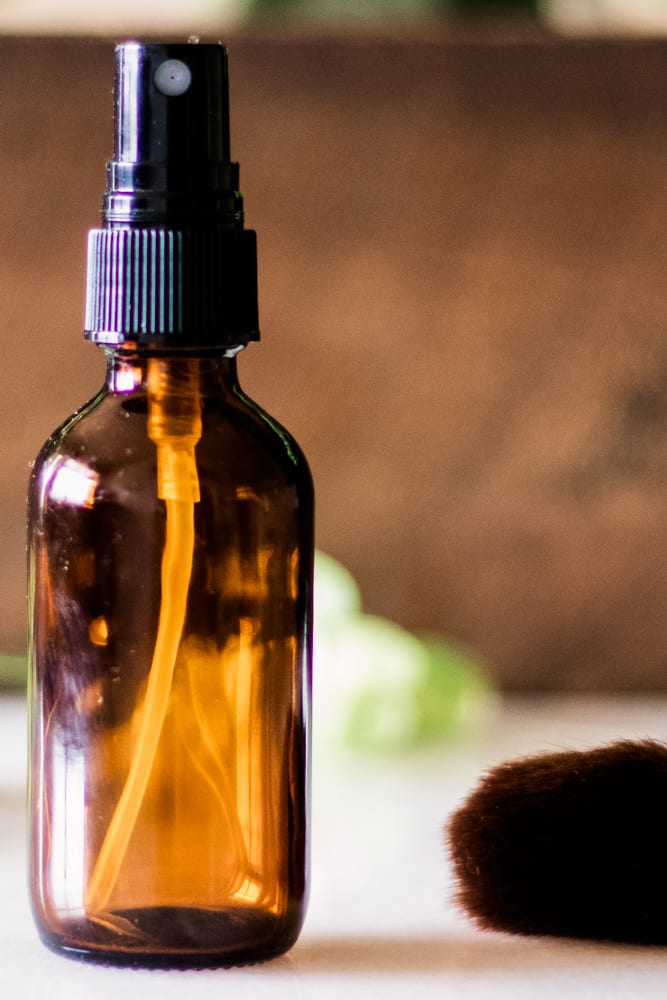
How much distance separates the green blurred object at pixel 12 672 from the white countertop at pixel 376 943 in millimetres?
182

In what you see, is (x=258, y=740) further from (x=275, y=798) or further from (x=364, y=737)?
(x=364, y=737)

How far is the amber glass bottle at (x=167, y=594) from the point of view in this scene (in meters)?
0.42

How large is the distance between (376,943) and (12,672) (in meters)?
0.49

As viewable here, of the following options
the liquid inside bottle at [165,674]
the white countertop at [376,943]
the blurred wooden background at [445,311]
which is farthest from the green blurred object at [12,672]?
the liquid inside bottle at [165,674]

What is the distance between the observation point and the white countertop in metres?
0.42

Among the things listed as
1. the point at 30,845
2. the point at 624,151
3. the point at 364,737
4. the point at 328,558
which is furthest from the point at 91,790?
the point at 624,151

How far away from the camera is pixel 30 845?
45 cm

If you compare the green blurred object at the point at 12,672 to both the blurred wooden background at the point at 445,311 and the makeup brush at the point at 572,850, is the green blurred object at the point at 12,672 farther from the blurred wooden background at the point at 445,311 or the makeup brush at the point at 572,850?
the makeup brush at the point at 572,850

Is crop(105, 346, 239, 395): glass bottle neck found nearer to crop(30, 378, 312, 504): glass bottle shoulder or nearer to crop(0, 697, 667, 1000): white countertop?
crop(30, 378, 312, 504): glass bottle shoulder

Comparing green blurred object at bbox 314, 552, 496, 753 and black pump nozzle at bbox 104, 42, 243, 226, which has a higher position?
black pump nozzle at bbox 104, 42, 243, 226

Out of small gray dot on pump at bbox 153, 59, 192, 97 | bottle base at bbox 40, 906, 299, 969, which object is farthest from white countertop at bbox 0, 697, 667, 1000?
small gray dot on pump at bbox 153, 59, 192, 97

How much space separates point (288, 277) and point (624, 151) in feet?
0.71

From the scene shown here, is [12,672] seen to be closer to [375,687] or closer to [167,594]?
[375,687]

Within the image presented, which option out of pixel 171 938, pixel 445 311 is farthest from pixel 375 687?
pixel 171 938
